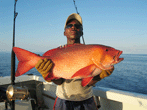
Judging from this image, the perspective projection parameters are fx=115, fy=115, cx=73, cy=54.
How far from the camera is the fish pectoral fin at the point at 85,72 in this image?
1679 mm

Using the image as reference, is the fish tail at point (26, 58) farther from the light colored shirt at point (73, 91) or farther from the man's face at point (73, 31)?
the man's face at point (73, 31)

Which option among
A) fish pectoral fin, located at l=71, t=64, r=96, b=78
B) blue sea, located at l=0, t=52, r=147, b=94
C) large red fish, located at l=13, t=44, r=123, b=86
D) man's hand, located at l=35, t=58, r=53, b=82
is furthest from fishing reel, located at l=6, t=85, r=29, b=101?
blue sea, located at l=0, t=52, r=147, b=94

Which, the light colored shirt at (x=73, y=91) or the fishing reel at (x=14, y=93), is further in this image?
the fishing reel at (x=14, y=93)

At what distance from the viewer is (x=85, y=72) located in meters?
1.68

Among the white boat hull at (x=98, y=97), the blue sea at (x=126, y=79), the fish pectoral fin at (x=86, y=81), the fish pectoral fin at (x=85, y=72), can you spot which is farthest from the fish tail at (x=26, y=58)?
the blue sea at (x=126, y=79)

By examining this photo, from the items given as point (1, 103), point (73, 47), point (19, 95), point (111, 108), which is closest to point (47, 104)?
point (1, 103)

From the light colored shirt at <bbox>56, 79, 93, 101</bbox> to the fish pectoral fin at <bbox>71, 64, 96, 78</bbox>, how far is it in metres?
0.57

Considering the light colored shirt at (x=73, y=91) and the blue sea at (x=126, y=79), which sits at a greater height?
the light colored shirt at (x=73, y=91)

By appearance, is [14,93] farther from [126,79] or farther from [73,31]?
[126,79]

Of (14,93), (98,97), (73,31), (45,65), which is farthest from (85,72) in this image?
(98,97)

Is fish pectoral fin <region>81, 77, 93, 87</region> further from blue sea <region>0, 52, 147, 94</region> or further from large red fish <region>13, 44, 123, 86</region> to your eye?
blue sea <region>0, 52, 147, 94</region>

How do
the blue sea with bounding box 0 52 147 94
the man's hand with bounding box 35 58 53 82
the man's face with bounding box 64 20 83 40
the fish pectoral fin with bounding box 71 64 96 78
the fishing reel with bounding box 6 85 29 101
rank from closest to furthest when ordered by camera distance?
the fish pectoral fin with bounding box 71 64 96 78 < the man's hand with bounding box 35 58 53 82 < the fishing reel with bounding box 6 85 29 101 < the man's face with bounding box 64 20 83 40 < the blue sea with bounding box 0 52 147 94

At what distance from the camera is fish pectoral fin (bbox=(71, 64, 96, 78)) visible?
1679mm

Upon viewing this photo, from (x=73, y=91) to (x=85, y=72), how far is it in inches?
27.7
